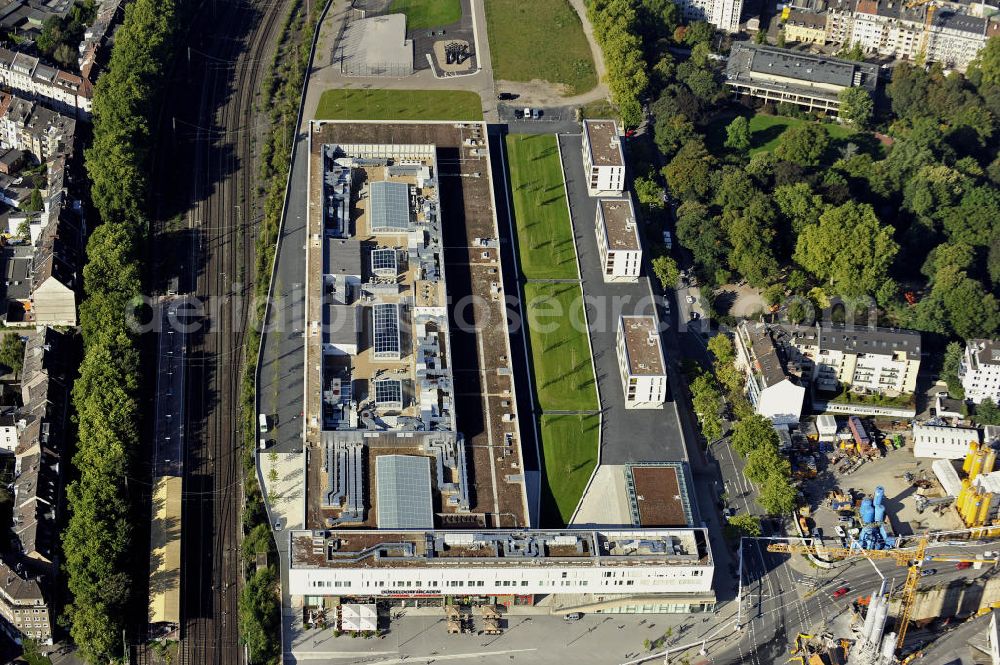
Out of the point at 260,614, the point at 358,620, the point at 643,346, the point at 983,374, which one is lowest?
Result: the point at 260,614

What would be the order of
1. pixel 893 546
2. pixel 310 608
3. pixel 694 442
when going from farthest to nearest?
1. pixel 694 442
2. pixel 893 546
3. pixel 310 608

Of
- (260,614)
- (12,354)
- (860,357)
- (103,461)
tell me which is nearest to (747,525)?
(860,357)

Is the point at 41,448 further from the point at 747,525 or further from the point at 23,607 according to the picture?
the point at 747,525

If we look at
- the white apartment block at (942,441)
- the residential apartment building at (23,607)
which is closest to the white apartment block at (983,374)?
the white apartment block at (942,441)

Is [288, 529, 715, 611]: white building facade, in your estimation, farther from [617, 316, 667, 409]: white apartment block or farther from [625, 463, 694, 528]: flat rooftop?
[617, 316, 667, 409]: white apartment block

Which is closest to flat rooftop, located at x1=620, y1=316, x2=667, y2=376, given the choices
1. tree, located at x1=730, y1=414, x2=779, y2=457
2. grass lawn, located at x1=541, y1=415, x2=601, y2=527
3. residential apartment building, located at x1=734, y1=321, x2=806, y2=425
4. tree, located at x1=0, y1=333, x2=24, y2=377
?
grass lawn, located at x1=541, y1=415, x2=601, y2=527

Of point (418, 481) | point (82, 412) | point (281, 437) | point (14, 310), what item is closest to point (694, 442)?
point (418, 481)

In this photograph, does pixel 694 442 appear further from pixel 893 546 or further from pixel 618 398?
pixel 893 546
